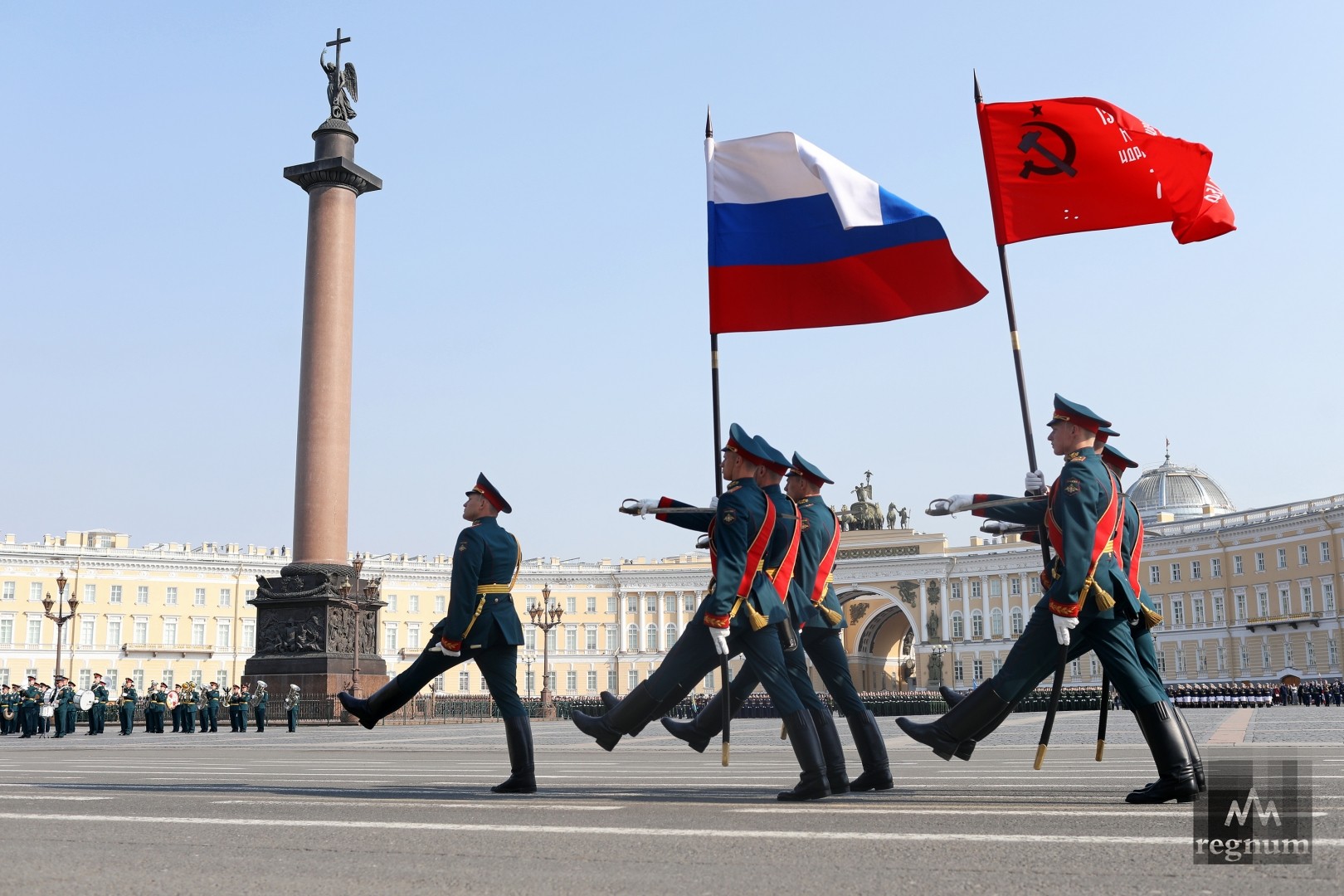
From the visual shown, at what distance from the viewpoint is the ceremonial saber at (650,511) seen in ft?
28.1

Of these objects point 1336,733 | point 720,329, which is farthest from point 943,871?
point 1336,733

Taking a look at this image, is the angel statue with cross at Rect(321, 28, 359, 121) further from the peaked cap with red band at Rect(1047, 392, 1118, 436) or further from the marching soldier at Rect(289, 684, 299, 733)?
the peaked cap with red band at Rect(1047, 392, 1118, 436)

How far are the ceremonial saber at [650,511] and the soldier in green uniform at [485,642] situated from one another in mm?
821

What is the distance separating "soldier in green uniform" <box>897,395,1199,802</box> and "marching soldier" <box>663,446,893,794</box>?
24.4 inches

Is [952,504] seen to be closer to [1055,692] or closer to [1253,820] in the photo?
[1055,692]

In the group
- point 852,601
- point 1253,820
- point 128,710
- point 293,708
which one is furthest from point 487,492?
point 852,601

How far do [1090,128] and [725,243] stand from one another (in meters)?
3.05

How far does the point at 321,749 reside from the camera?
16297 mm

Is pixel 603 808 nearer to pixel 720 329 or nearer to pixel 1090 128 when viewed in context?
pixel 720 329

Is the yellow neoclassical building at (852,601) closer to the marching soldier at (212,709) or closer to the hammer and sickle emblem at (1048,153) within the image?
the marching soldier at (212,709)

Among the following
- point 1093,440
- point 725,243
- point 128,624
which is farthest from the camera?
point 128,624

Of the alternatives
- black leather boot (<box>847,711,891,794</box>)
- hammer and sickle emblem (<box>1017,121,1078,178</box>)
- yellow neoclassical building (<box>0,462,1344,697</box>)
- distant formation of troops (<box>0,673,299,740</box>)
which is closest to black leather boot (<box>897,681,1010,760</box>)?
black leather boot (<box>847,711,891,794</box>)

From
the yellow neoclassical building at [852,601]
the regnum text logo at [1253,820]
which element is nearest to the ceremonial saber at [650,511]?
the regnum text logo at [1253,820]

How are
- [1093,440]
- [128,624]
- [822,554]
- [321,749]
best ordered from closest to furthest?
[1093,440] < [822,554] < [321,749] < [128,624]
